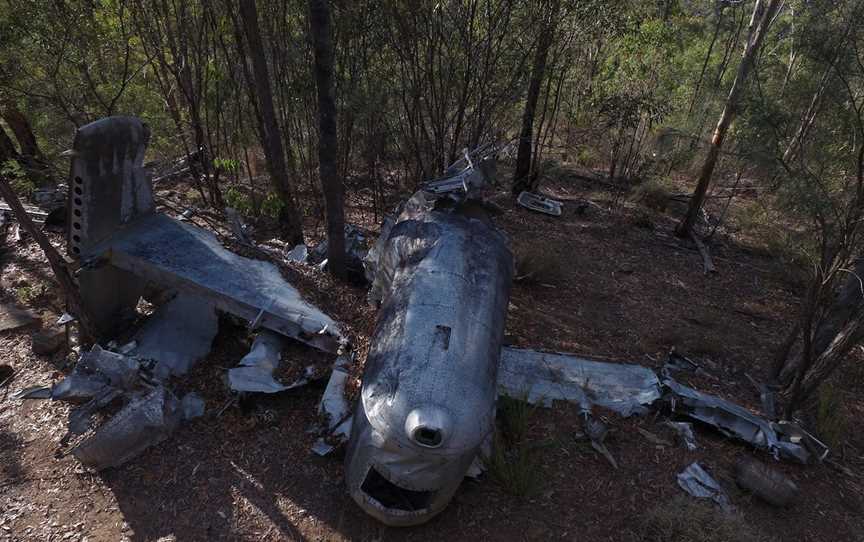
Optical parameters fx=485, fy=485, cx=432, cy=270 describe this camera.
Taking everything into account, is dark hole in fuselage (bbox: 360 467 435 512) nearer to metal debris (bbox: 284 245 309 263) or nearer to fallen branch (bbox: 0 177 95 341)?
fallen branch (bbox: 0 177 95 341)

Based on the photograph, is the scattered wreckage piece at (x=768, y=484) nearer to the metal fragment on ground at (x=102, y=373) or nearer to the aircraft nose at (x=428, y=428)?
the aircraft nose at (x=428, y=428)

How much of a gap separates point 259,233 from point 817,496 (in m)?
9.15

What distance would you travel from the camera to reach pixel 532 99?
10.6m

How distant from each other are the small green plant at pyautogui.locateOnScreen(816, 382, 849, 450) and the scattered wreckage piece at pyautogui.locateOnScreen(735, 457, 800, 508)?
117 cm

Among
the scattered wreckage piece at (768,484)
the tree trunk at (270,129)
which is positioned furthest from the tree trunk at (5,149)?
the scattered wreckage piece at (768,484)

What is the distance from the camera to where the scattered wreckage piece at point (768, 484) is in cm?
463

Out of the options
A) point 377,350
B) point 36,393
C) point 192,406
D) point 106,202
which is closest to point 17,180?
point 106,202

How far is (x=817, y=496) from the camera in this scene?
4902 mm

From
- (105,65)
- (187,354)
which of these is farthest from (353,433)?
(105,65)

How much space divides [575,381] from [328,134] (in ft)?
14.4

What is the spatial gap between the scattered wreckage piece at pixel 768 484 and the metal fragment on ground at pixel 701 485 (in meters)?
0.27

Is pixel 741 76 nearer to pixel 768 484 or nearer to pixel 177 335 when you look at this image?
pixel 768 484

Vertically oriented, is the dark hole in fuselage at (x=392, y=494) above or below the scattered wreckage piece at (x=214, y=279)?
below

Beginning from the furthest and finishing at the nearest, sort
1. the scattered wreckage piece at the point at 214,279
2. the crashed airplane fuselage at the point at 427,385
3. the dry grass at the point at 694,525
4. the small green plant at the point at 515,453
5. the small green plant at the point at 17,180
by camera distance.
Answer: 1. the small green plant at the point at 17,180
2. the scattered wreckage piece at the point at 214,279
3. the small green plant at the point at 515,453
4. the dry grass at the point at 694,525
5. the crashed airplane fuselage at the point at 427,385
